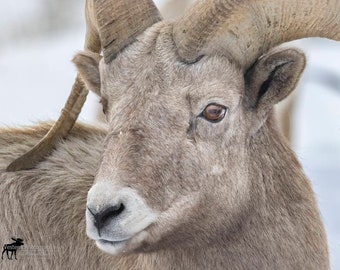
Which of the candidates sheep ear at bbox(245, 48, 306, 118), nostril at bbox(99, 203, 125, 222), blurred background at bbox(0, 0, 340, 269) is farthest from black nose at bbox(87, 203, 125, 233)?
blurred background at bbox(0, 0, 340, 269)

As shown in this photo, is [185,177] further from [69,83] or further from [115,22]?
[69,83]

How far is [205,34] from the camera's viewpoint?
6.78 m

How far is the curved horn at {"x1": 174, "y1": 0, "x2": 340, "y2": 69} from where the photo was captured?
6734 millimetres

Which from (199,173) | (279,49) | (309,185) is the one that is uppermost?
(279,49)

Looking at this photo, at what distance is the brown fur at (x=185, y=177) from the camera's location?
647cm

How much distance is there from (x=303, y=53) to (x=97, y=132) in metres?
1.77

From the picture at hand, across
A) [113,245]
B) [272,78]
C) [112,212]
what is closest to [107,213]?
[112,212]

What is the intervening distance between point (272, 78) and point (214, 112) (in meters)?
0.53

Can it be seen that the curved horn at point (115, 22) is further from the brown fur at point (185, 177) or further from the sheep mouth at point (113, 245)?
the sheep mouth at point (113, 245)

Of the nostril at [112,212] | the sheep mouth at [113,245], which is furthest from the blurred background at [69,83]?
the nostril at [112,212]

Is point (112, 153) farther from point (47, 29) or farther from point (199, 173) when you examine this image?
point (47, 29)

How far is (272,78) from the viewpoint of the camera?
693 cm

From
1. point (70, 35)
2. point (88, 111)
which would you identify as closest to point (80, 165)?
point (88, 111)

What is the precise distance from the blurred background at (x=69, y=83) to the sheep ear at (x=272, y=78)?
3840 millimetres
